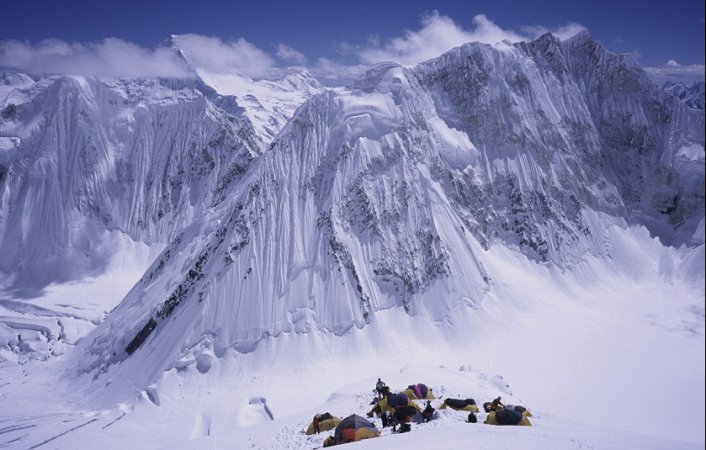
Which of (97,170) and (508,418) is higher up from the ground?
(97,170)

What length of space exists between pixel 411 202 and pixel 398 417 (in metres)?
41.5

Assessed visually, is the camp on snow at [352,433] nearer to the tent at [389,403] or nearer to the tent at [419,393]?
the tent at [389,403]

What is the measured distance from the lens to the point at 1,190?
110 metres

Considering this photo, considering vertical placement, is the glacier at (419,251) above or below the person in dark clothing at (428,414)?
above

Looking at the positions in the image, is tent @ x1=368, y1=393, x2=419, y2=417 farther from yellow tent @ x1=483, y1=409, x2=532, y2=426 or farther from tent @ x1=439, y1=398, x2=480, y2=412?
yellow tent @ x1=483, y1=409, x2=532, y2=426

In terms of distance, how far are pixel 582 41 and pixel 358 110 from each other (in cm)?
4733

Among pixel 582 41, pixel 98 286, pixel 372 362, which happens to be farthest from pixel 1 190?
pixel 582 41

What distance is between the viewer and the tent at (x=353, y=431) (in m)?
22.5

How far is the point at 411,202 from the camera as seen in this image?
206ft

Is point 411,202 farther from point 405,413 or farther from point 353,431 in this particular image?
point 353,431

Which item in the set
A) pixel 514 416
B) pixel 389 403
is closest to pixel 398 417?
pixel 389 403

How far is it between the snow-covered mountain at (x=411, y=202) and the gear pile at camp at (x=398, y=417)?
26082mm

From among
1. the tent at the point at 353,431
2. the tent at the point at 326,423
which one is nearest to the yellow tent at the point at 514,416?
the tent at the point at 353,431

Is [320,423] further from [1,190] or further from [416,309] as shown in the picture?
[1,190]
